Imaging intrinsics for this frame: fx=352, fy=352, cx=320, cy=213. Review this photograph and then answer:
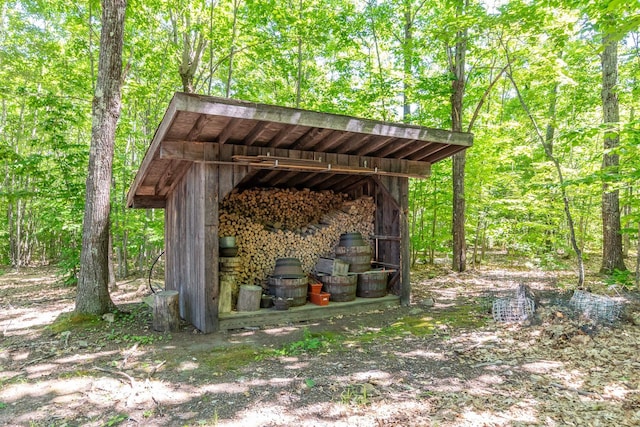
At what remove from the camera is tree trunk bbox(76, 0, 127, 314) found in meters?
4.72

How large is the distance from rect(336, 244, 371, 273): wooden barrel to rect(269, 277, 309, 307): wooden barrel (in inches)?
35.4

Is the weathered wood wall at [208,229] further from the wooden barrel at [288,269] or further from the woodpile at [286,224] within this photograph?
the wooden barrel at [288,269]

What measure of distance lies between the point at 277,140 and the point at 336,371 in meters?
2.79

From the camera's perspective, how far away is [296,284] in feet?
16.1

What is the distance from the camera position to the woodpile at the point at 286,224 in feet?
17.7

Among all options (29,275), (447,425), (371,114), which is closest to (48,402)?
(447,425)

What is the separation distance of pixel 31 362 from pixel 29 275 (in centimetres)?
920

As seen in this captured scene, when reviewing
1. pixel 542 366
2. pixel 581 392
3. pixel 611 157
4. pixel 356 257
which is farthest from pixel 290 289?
pixel 611 157

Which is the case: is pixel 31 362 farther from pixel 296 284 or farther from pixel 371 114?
pixel 371 114

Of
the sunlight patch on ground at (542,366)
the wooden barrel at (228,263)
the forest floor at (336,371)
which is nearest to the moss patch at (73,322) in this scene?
the forest floor at (336,371)

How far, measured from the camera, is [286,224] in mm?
6168

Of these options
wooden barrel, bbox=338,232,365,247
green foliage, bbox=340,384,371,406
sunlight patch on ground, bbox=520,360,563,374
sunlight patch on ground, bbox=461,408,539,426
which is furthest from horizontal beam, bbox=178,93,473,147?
sunlight patch on ground, bbox=461,408,539,426

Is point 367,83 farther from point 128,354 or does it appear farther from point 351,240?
point 128,354

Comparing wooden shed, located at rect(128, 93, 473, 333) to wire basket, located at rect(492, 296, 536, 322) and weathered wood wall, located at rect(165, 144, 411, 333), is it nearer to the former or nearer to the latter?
weathered wood wall, located at rect(165, 144, 411, 333)
